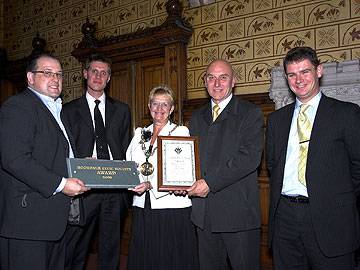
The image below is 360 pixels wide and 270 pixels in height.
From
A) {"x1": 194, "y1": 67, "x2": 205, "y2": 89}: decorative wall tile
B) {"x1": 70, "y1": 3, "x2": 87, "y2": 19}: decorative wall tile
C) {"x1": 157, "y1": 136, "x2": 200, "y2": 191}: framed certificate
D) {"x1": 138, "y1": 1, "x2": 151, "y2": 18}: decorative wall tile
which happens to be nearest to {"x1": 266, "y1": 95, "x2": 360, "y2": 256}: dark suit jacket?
{"x1": 157, "y1": 136, "x2": 200, "y2": 191}: framed certificate

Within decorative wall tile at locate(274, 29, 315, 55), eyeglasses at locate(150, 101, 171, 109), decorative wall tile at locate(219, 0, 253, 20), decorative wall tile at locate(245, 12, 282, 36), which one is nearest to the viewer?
eyeglasses at locate(150, 101, 171, 109)

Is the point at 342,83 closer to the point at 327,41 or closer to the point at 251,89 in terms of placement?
the point at 327,41

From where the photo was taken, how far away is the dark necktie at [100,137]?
291cm

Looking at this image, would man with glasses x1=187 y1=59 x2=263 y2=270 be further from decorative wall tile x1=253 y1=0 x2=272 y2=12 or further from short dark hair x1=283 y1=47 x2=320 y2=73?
decorative wall tile x1=253 y1=0 x2=272 y2=12

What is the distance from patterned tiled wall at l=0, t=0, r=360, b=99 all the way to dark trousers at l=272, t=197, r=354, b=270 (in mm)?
1671

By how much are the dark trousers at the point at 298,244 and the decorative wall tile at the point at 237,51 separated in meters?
1.91

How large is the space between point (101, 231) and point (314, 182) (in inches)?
66.1

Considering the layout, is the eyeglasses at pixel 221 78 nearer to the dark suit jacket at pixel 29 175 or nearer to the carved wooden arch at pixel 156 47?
the dark suit jacket at pixel 29 175

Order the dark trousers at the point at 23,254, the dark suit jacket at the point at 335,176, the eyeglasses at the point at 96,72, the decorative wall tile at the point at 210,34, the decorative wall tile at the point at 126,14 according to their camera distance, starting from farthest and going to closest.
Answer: the decorative wall tile at the point at 126,14 → the decorative wall tile at the point at 210,34 → the eyeglasses at the point at 96,72 → the dark trousers at the point at 23,254 → the dark suit jacket at the point at 335,176

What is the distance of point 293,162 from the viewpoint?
2.17 meters

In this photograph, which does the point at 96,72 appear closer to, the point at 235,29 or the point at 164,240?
the point at 164,240

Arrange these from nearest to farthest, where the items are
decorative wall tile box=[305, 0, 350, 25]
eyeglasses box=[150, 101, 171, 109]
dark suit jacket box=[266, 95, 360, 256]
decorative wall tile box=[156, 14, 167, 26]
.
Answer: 1. dark suit jacket box=[266, 95, 360, 256]
2. eyeglasses box=[150, 101, 171, 109]
3. decorative wall tile box=[305, 0, 350, 25]
4. decorative wall tile box=[156, 14, 167, 26]

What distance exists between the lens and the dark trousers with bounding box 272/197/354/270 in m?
1.99

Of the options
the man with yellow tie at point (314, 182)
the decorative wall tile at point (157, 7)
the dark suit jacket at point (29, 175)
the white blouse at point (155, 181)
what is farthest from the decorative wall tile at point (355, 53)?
the dark suit jacket at point (29, 175)
